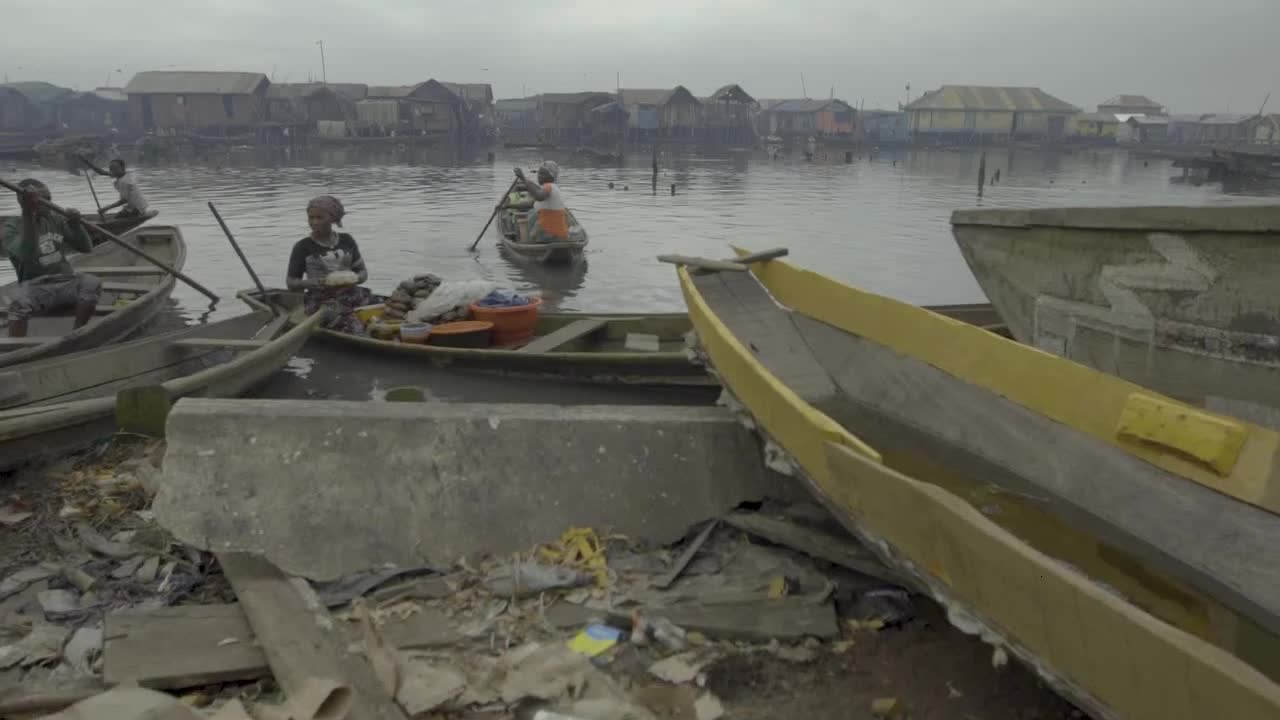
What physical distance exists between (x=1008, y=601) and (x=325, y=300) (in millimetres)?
6714

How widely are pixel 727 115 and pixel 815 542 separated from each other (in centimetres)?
5426

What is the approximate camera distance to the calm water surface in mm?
14500

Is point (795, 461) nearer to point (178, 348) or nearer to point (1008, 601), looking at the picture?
point (1008, 601)

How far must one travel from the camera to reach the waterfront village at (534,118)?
156ft

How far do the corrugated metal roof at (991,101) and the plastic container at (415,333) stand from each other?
57903 mm

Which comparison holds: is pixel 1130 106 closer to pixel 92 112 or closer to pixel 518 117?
pixel 518 117

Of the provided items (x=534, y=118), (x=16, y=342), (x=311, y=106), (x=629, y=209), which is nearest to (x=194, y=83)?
(x=311, y=106)

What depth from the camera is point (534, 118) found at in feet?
216

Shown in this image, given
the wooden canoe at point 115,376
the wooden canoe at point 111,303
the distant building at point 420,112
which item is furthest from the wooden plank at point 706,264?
the distant building at point 420,112

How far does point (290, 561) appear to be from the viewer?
3.52 m

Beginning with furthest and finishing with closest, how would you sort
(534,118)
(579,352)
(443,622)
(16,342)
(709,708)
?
(534,118) → (579,352) → (16,342) → (443,622) → (709,708)

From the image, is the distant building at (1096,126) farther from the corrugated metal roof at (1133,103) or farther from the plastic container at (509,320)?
the plastic container at (509,320)

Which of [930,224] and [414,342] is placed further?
[930,224]

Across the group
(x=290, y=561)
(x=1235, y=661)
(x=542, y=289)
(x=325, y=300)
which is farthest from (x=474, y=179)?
(x=1235, y=661)
